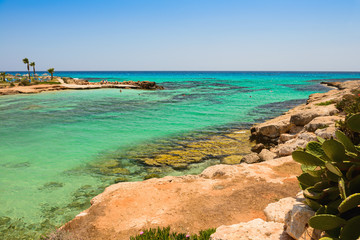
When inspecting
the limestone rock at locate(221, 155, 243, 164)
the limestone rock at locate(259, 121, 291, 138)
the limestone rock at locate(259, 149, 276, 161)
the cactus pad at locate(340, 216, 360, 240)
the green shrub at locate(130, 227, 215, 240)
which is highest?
the cactus pad at locate(340, 216, 360, 240)

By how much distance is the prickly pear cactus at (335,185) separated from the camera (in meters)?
2.62

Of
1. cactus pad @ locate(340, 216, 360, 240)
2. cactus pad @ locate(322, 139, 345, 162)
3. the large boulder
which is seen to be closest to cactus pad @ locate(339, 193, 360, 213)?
cactus pad @ locate(340, 216, 360, 240)

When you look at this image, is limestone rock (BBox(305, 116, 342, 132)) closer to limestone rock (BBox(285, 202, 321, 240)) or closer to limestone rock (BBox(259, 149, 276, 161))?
limestone rock (BBox(259, 149, 276, 161))

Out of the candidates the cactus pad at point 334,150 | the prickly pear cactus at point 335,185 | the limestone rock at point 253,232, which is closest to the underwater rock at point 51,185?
the limestone rock at point 253,232

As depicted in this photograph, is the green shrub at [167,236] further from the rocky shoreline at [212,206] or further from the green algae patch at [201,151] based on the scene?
the green algae patch at [201,151]

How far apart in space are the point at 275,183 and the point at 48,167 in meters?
11.3

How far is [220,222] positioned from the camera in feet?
19.1

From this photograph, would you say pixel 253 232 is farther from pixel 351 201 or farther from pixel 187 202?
pixel 187 202

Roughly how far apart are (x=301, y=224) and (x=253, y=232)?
86 cm

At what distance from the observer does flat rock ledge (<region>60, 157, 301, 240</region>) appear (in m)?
5.92

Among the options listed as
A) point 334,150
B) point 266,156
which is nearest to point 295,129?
point 266,156

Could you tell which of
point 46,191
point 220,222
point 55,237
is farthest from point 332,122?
point 46,191

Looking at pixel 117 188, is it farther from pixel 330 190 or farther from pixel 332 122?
pixel 332 122

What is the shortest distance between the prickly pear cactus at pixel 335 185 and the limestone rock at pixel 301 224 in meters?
0.15
